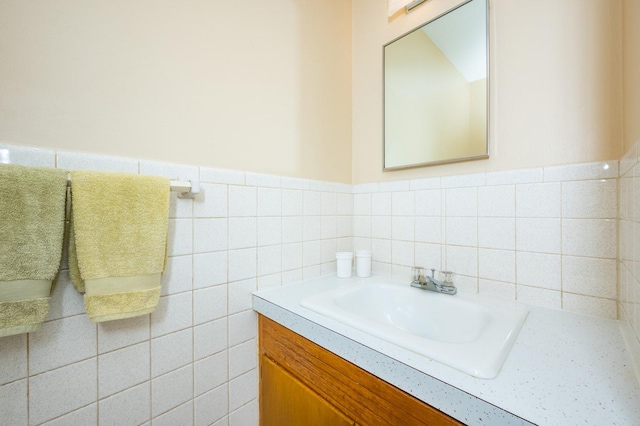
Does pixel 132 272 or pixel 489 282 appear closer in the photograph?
pixel 132 272

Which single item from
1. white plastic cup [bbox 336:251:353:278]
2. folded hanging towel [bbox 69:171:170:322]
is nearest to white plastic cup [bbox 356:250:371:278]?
white plastic cup [bbox 336:251:353:278]

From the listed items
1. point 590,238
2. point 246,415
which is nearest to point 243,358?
point 246,415

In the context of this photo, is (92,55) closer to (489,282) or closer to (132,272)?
(132,272)

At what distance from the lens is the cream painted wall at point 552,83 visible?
0.76m

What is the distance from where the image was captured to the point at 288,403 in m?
0.83

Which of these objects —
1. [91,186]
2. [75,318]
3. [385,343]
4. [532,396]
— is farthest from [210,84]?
[532,396]

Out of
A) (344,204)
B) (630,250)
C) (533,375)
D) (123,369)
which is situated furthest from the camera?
(344,204)

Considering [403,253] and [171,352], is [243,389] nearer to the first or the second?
[171,352]

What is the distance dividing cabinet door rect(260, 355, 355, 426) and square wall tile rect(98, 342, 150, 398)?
0.40 meters

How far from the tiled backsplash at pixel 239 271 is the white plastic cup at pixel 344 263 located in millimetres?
146

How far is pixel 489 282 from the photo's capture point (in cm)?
95

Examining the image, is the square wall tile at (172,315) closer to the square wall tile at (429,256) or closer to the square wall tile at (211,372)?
the square wall tile at (211,372)

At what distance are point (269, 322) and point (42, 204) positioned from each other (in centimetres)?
72

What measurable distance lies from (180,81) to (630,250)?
133cm
